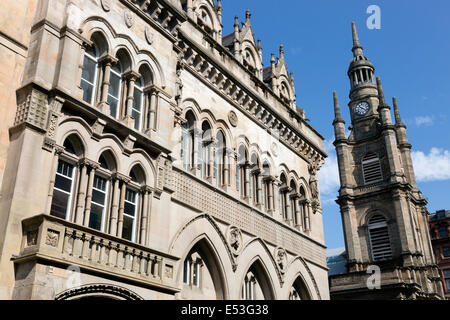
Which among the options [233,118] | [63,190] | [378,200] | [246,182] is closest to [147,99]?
[63,190]

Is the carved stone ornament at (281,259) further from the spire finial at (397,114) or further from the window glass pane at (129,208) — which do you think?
the spire finial at (397,114)

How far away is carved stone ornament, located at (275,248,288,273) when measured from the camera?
2253cm

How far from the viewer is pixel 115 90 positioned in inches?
630

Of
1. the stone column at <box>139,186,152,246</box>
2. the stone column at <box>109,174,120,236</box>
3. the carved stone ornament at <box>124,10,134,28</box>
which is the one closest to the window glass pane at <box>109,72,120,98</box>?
the carved stone ornament at <box>124,10,134,28</box>

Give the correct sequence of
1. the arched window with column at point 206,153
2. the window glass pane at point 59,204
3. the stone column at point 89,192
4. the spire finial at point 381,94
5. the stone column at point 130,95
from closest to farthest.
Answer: the window glass pane at point 59,204, the stone column at point 89,192, the stone column at point 130,95, the arched window with column at point 206,153, the spire finial at point 381,94

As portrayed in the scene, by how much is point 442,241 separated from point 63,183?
7212 cm

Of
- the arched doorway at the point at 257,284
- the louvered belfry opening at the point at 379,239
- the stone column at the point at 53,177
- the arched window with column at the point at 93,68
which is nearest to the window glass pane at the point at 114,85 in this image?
the arched window with column at the point at 93,68

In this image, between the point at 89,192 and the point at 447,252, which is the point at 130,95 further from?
the point at 447,252

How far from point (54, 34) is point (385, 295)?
35616 millimetres

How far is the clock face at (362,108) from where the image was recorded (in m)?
64.3

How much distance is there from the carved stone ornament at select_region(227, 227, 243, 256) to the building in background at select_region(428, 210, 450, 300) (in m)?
57.7

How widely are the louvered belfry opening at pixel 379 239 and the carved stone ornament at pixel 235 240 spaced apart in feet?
123
